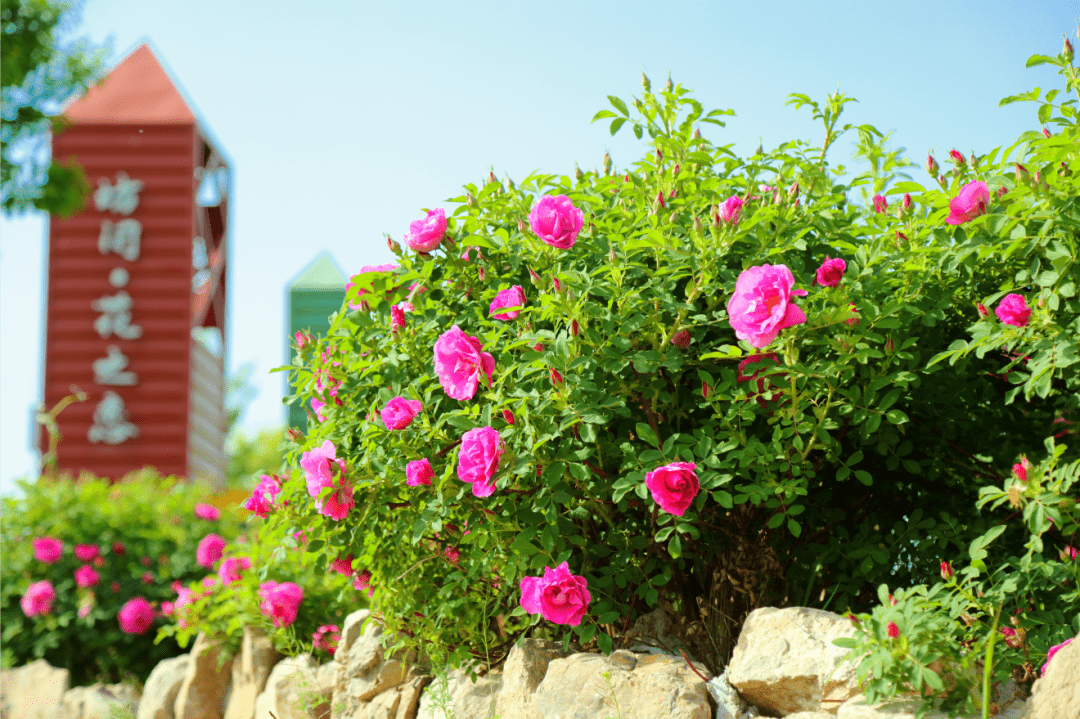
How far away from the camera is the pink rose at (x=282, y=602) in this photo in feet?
13.5

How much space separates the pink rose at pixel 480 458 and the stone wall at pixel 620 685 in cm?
67

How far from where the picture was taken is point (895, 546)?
3.00 m

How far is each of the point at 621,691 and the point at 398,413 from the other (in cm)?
106

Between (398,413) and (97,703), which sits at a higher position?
(398,413)

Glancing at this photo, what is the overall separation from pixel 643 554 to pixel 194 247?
46.6 feet

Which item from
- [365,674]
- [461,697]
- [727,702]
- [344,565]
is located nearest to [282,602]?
[365,674]

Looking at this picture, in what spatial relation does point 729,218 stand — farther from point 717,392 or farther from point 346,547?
point 346,547

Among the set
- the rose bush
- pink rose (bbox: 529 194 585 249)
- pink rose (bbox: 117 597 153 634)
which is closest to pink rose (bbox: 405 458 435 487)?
Answer: the rose bush

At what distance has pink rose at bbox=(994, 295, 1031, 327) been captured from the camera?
99.0 inches

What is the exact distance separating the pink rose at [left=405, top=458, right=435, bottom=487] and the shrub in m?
4.23

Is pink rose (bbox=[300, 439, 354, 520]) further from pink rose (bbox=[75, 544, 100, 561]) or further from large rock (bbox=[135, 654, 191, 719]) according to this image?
pink rose (bbox=[75, 544, 100, 561])

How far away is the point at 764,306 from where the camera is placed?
2.30 m

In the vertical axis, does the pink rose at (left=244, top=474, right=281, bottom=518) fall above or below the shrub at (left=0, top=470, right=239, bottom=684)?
above

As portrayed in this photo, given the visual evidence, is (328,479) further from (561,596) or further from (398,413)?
(561,596)
